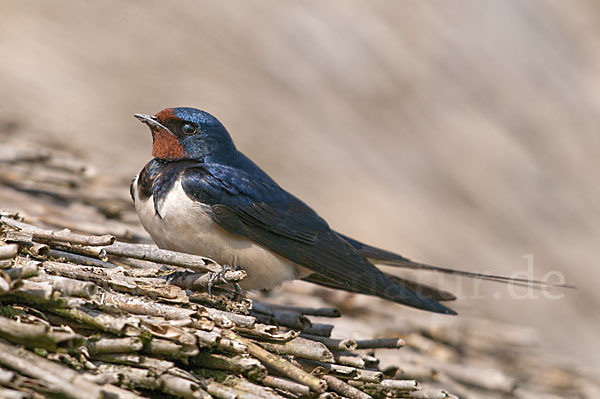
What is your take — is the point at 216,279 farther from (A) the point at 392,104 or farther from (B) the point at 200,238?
(A) the point at 392,104

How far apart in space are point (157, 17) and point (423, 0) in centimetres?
411

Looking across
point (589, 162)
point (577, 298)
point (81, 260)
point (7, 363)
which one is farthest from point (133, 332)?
point (589, 162)

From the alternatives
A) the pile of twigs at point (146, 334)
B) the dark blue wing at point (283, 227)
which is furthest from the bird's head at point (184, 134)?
the pile of twigs at point (146, 334)

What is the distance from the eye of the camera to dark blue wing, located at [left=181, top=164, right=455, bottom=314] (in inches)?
142

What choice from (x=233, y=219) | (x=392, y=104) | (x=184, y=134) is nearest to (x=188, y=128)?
(x=184, y=134)

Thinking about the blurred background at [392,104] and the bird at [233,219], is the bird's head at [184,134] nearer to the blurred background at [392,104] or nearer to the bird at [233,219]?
the bird at [233,219]

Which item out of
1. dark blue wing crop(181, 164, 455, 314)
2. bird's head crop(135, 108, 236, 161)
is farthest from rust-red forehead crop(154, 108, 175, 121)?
dark blue wing crop(181, 164, 455, 314)

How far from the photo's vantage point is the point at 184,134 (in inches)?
151

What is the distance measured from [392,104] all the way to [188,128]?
23.5ft

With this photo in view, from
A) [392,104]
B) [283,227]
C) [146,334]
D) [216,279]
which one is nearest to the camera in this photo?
[146,334]

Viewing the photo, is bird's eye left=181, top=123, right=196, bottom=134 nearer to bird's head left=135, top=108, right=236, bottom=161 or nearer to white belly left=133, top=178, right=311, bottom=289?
bird's head left=135, top=108, right=236, bottom=161

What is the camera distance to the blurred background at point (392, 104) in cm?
888

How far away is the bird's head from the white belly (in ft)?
0.89

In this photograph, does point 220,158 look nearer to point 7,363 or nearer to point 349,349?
point 349,349
